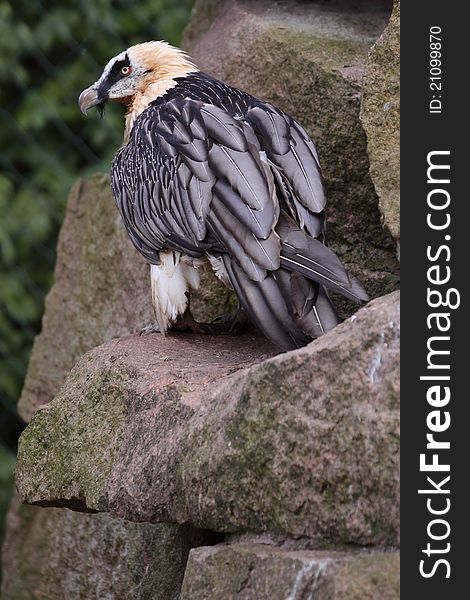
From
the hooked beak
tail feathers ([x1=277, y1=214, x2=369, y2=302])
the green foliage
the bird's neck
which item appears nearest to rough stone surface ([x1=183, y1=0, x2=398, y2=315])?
the bird's neck

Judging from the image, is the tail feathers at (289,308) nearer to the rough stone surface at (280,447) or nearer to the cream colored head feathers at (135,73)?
the rough stone surface at (280,447)

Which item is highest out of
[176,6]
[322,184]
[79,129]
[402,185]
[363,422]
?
[176,6]

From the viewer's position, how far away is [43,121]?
244 inches

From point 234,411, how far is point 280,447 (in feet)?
0.48

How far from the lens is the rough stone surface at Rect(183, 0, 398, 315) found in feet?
13.4

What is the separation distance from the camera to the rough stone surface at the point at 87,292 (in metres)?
4.71

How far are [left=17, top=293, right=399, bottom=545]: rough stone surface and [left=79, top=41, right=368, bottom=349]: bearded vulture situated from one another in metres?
0.29

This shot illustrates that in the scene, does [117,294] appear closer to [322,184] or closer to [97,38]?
[322,184]

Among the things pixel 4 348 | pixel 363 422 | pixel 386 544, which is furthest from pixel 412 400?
pixel 4 348

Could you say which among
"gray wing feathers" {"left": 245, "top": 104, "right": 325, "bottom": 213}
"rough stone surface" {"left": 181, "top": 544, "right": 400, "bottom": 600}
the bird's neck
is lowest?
"rough stone surface" {"left": 181, "top": 544, "right": 400, "bottom": 600}

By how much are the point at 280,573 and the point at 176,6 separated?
13.2ft

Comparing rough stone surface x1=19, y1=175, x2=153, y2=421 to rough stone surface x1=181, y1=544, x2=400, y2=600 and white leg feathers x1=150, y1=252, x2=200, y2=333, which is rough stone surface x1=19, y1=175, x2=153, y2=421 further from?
rough stone surface x1=181, y1=544, x2=400, y2=600

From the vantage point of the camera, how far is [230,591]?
9.08 feet

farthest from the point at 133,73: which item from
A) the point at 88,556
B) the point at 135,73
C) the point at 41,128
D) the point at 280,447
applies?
the point at 280,447
